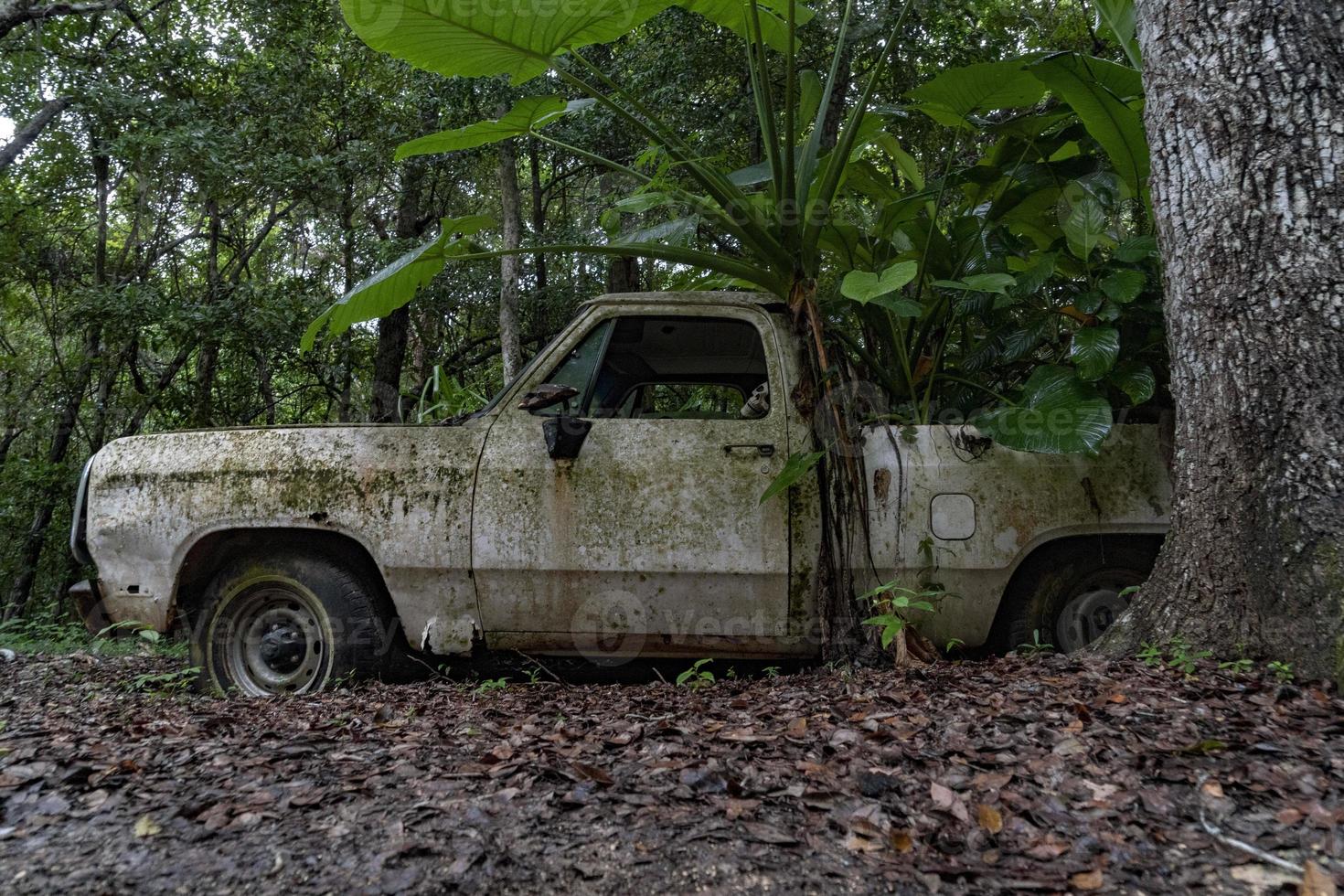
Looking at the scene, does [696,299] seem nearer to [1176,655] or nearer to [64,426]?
[1176,655]

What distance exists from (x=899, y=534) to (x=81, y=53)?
10365 mm

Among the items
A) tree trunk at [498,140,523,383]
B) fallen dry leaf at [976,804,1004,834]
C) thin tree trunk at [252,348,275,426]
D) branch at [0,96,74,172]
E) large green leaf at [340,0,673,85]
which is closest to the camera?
fallen dry leaf at [976,804,1004,834]

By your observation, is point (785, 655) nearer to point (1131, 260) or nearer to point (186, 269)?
point (1131, 260)

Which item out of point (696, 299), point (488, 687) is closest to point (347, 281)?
point (696, 299)

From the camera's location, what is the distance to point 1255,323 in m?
2.59

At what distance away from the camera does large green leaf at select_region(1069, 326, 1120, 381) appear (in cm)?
330

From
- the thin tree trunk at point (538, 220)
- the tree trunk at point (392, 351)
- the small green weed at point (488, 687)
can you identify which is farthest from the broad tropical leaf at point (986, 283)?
the tree trunk at point (392, 351)

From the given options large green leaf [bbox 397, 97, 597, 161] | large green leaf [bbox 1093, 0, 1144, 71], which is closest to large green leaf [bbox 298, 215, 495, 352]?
large green leaf [bbox 397, 97, 597, 161]

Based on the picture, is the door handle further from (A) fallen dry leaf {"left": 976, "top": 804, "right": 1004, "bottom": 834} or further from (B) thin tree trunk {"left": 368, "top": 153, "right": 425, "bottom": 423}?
(B) thin tree trunk {"left": 368, "top": 153, "right": 425, "bottom": 423}

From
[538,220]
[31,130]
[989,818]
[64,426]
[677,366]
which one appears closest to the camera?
[989,818]

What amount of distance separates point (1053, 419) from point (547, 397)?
194cm

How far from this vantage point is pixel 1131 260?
3510mm

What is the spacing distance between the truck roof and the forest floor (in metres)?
1.70

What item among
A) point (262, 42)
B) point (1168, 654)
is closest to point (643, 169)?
point (262, 42)
